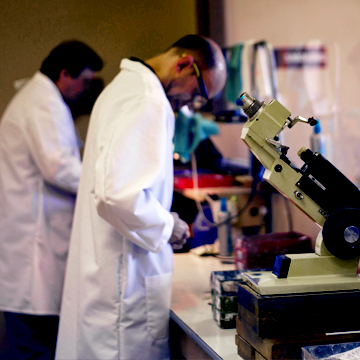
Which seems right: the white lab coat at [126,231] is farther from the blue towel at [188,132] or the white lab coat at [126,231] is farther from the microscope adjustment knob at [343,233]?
the blue towel at [188,132]

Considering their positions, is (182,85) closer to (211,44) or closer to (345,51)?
(211,44)

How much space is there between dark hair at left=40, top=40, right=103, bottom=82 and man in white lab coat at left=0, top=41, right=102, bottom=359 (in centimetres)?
1

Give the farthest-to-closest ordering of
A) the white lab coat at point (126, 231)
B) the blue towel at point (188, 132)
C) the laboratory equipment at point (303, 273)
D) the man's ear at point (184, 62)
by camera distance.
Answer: the blue towel at point (188, 132)
the man's ear at point (184, 62)
the white lab coat at point (126, 231)
the laboratory equipment at point (303, 273)

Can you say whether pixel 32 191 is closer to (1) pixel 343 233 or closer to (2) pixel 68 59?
(2) pixel 68 59

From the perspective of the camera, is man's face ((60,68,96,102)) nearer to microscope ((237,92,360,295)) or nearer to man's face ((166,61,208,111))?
man's face ((166,61,208,111))

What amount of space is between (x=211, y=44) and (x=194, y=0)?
536mm

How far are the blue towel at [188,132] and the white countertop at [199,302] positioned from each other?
0.67m

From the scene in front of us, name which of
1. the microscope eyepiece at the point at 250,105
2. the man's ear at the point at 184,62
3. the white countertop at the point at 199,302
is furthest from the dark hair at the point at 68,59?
the microscope eyepiece at the point at 250,105

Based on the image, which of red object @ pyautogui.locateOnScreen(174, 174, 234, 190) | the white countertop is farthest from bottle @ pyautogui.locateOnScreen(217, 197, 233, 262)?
red object @ pyautogui.locateOnScreen(174, 174, 234, 190)

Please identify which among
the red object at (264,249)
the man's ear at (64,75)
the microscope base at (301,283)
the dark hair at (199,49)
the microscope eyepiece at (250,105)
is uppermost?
the dark hair at (199,49)

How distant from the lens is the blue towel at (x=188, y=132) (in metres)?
2.47

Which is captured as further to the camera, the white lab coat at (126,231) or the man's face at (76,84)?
the man's face at (76,84)

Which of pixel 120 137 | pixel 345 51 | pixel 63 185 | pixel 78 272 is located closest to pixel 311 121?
pixel 120 137

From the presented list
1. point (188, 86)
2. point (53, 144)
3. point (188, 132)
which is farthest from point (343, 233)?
point (188, 132)
